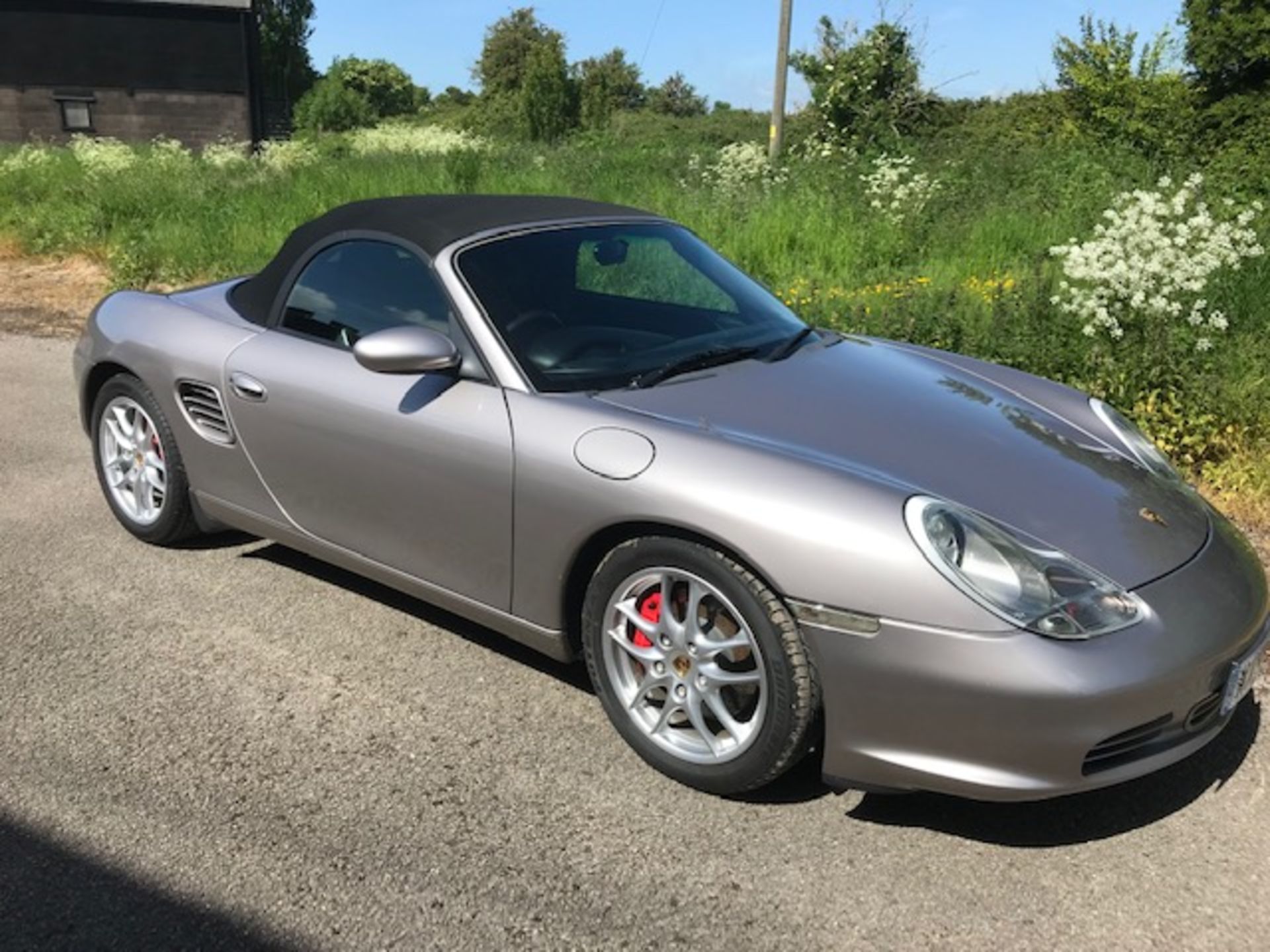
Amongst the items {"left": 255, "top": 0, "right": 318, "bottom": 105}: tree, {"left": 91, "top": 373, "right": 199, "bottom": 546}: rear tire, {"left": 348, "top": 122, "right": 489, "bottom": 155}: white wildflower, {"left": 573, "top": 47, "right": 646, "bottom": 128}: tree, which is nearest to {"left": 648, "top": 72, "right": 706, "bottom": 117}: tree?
{"left": 573, "top": 47, "right": 646, "bottom": 128}: tree

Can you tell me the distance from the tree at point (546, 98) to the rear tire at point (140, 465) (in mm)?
35527

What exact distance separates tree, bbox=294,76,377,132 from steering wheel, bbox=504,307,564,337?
58811 millimetres

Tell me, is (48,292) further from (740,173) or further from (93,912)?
(93,912)

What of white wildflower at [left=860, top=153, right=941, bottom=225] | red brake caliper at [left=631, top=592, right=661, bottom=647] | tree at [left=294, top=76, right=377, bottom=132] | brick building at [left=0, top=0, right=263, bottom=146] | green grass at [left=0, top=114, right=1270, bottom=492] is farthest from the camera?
tree at [left=294, top=76, right=377, bottom=132]

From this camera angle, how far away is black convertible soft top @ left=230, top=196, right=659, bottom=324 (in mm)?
Answer: 3660

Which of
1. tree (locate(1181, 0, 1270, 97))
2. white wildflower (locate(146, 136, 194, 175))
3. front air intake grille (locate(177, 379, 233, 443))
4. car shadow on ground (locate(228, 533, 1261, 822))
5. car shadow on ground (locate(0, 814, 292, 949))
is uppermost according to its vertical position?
tree (locate(1181, 0, 1270, 97))

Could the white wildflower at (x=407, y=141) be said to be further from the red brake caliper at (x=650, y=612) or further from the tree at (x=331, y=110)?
the tree at (x=331, y=110)

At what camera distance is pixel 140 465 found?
4484 millimetres

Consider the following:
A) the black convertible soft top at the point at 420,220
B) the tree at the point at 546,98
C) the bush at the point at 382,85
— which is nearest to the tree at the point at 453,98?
the bush at the point at 382,85

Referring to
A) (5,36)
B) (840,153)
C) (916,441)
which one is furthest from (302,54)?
(916,441)

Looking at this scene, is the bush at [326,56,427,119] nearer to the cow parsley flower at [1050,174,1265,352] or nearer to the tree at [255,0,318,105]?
the tree at [255,0,318,105]

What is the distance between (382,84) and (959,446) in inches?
3985

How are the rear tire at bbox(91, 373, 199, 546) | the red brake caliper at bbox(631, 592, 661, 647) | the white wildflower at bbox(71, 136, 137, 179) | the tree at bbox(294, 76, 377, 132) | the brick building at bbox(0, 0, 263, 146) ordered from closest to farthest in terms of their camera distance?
1. the red brake caliper at bbox(631, 592, 661, 647)
2. the rear tire at bbox(91, 373, 199, 546)
3. the white wildflower at bbox(71, 136, 137, 179)
4. the brick building at bbox(0, 0, 263, 146)
5. the tree at bbox(294, 76, 377, 132)

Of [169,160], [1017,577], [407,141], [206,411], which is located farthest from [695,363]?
[407,141]
